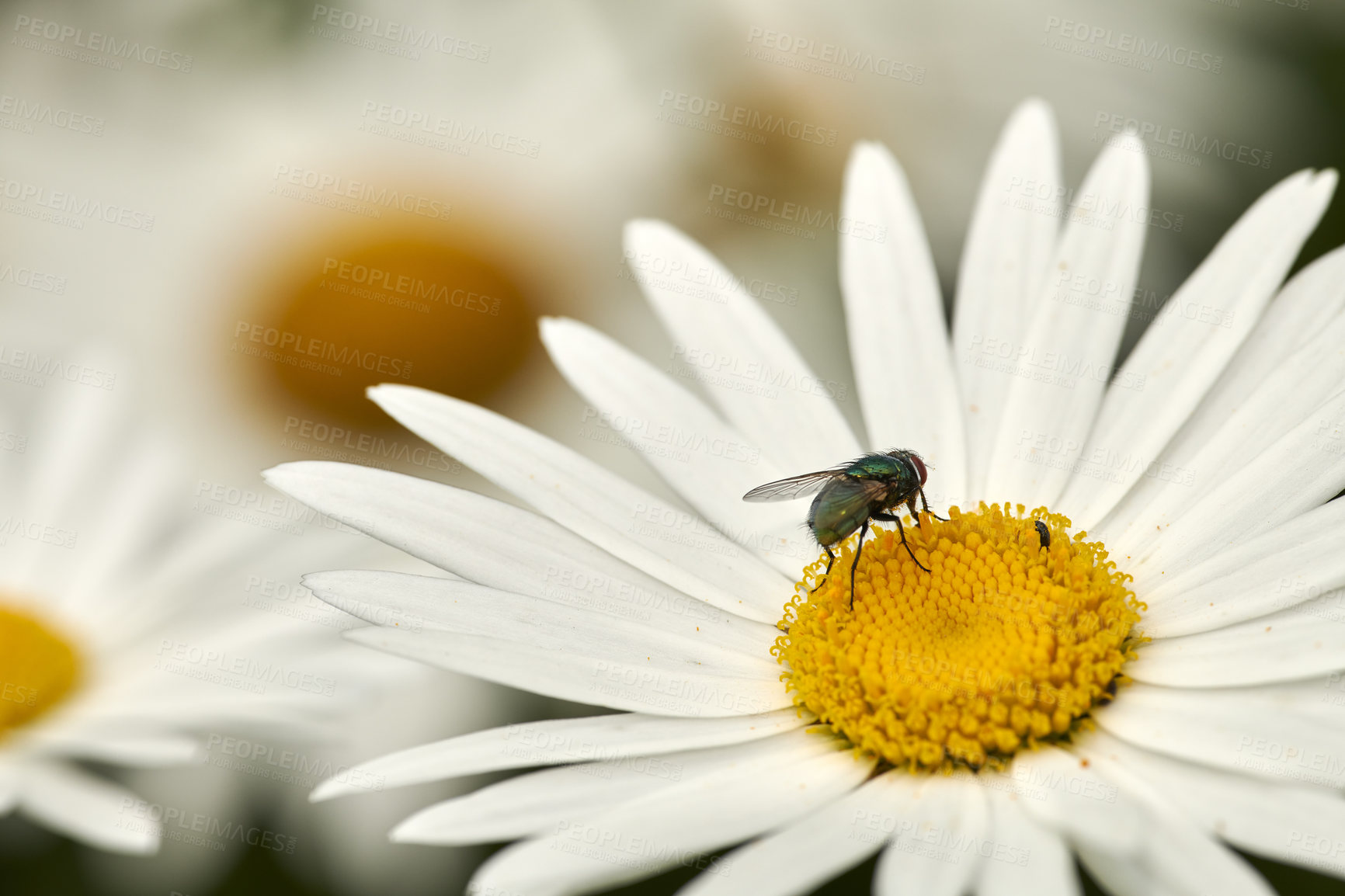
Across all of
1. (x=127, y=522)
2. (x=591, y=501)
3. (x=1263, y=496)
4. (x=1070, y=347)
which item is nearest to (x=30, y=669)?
(x=127, y=522)

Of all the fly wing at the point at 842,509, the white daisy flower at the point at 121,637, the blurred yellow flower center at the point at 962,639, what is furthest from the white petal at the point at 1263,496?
the white daisy flower at the point at 121,637

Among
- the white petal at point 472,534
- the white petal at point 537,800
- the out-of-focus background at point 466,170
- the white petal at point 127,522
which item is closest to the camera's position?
the white petal at point 537,800

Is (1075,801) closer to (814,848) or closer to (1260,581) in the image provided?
(814,848)

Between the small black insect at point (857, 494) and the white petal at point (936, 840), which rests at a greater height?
the small black insect at point (857, 494)

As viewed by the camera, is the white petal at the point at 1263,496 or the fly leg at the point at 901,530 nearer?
the white petal at the point at 1263,496

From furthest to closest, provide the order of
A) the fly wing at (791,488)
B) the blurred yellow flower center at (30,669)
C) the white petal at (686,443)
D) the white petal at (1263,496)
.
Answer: the blurred yellow flower center at (30,669) < the white petal at (686,443) < the fly wing at (791,488) < the white petal at (1263,496)

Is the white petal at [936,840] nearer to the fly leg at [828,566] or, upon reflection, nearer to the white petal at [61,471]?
the fly leg at [828,566]

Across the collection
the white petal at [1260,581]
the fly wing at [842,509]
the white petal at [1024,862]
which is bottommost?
the white petal at [1024,862]
